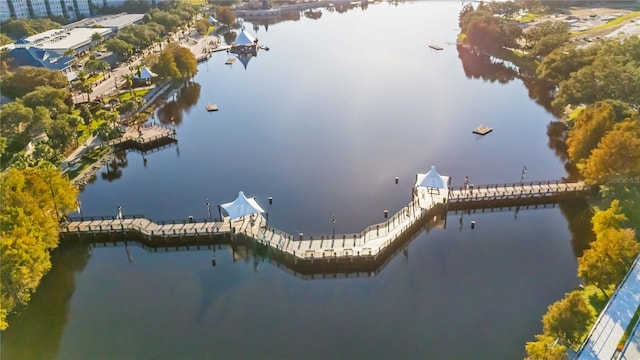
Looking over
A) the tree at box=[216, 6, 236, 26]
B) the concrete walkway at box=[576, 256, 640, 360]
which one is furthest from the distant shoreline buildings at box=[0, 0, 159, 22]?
the concrete walkway at box=[576, 256, 640, 360]

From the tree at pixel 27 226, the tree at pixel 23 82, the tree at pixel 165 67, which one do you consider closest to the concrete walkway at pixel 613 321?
the tree at pixel 27 226

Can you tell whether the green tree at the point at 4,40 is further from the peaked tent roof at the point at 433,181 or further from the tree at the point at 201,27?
the peaked tent roof at the point at 433,181

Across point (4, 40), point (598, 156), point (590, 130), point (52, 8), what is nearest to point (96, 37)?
point (4, 40)

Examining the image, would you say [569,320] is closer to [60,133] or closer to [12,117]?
[60,133]

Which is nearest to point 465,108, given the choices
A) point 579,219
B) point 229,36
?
point 579,219

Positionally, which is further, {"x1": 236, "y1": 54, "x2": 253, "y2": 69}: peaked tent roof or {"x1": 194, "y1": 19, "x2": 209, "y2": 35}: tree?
{"x1": 194, "y1": 19, "x2": 209, "y2": 35}: tree

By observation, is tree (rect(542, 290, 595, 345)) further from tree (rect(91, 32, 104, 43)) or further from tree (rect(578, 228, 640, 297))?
tree (rect(91, 32, 104, 43))
